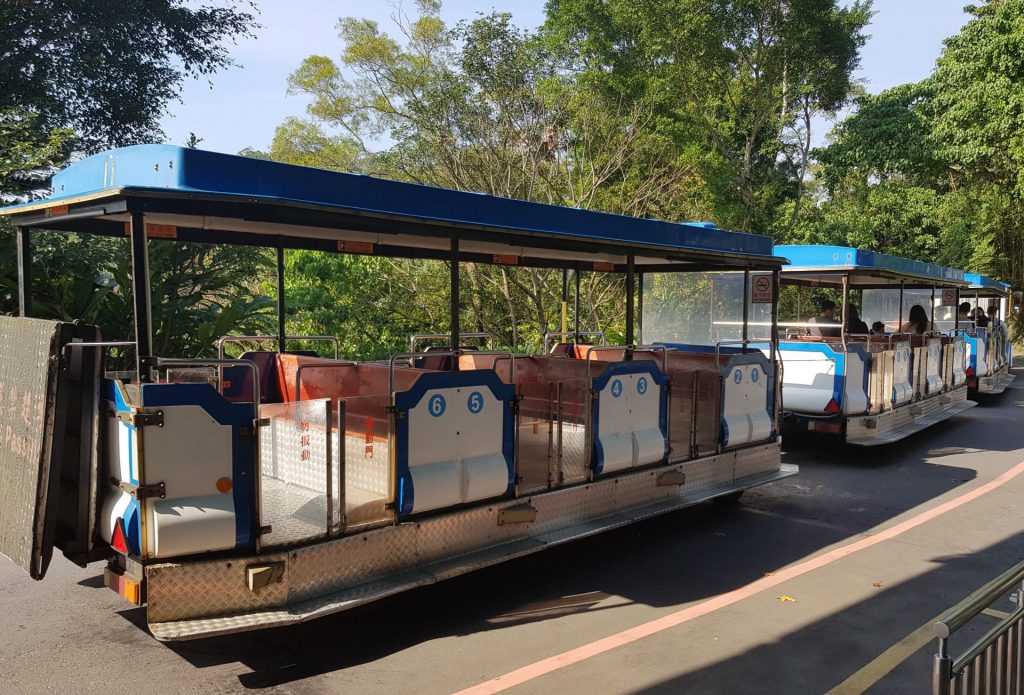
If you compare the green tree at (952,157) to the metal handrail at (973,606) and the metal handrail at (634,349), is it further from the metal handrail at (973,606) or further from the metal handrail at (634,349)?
the metal handrail at (973,606)

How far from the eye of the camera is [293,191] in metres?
4.07

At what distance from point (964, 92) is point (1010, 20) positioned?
237 cm

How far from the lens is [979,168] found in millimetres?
27859

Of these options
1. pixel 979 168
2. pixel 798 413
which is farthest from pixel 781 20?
pixel 798 413

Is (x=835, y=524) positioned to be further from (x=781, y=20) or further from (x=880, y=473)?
(x=781, y=20)

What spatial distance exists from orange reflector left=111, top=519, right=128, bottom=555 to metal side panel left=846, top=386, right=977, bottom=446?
8.59 meters

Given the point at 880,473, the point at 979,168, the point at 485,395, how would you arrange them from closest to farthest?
the point at 485,395
the point at 880,473
the point at 979,168

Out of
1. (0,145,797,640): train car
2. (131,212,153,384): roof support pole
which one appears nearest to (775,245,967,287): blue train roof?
(0,145,797,640): train car

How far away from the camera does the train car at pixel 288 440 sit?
3889mm

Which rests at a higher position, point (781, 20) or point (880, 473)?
point (781, 20)

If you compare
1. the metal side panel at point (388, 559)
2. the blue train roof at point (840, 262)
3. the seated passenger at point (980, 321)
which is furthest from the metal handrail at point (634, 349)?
the seated passenger at point (980, 321)

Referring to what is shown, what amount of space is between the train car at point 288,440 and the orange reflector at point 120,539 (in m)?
0.03

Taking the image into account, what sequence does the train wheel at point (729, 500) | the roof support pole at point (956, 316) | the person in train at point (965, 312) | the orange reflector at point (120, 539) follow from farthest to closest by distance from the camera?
1. the person in train at point (965, 312)
2. the roof support pole at point (956, 316)
3. the train wheel at point (729, 500)
4. the orange reflector at point (120, 539)

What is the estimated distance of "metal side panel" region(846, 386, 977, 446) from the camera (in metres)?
9.91
